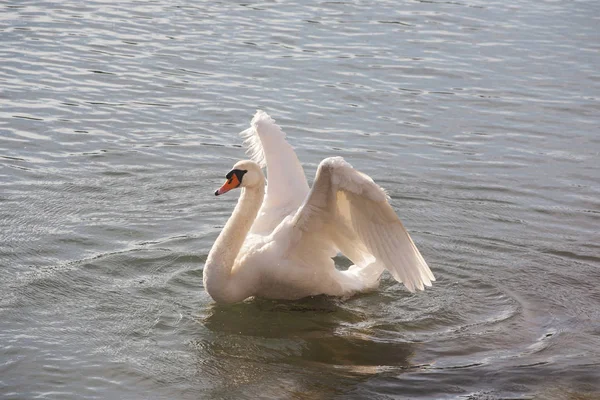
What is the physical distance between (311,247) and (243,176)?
807 mm

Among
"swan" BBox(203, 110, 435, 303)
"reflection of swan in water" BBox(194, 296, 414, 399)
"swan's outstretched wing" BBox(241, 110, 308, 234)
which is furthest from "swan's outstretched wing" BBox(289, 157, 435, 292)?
"swan's outstretched wing" BBox(241, 110, 308, 234)

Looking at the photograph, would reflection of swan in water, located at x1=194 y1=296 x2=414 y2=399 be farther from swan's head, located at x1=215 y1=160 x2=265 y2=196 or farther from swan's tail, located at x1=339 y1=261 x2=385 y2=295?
swan's head, located at x1=215 y1=160 x2=265 y2=196

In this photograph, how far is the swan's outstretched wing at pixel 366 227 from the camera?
782 centimetres

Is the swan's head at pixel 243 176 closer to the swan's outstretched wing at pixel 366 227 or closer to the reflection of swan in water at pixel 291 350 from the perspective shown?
the swan's outstretched wing at pixel 366 227

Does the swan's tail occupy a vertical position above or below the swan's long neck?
below

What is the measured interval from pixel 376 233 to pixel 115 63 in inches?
334

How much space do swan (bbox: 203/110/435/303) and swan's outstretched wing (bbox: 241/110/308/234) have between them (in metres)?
0.33

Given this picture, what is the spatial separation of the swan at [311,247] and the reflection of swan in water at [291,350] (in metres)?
0.20

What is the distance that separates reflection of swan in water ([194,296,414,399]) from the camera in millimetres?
6855

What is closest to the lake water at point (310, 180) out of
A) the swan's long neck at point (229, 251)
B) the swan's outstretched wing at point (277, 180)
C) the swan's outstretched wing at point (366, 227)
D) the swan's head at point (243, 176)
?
the swan's long neck at point (229, 251)

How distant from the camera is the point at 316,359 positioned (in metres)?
7.32

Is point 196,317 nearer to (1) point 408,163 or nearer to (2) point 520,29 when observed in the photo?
(1) point 408,163

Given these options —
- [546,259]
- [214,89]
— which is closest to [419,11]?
[214,89]

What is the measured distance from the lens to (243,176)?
8250mm
